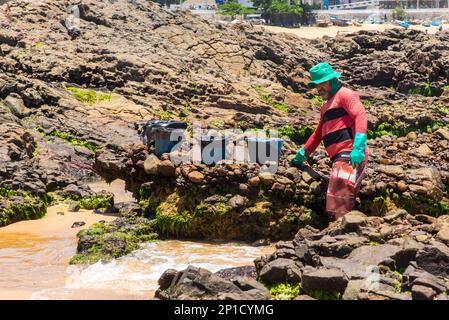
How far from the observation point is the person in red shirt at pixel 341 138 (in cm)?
895

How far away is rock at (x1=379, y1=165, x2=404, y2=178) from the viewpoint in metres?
9.93

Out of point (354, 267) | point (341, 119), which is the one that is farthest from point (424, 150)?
point (354, 267)

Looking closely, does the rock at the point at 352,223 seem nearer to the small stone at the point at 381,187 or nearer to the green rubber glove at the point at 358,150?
the green rubber glove at the point at 358,150

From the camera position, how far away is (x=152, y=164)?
10.4 meters

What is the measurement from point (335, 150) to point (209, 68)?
768 inches

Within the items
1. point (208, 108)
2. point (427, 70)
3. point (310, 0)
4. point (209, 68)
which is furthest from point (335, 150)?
point (310, 0)

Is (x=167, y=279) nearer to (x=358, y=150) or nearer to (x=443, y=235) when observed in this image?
(x=443, y=235)

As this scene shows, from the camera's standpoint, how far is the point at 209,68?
28406 millimetres

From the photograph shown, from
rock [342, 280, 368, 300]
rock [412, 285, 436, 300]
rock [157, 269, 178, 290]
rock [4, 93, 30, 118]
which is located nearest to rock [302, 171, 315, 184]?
rock [157, 269, 178, 290]

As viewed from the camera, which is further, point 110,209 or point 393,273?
point 110,209

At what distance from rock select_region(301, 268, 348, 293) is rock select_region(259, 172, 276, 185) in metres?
3.67

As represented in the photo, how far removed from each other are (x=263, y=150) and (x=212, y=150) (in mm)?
699

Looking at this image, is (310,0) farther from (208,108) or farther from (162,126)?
(162,126)

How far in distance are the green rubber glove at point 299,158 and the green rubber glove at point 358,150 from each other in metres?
1.20
